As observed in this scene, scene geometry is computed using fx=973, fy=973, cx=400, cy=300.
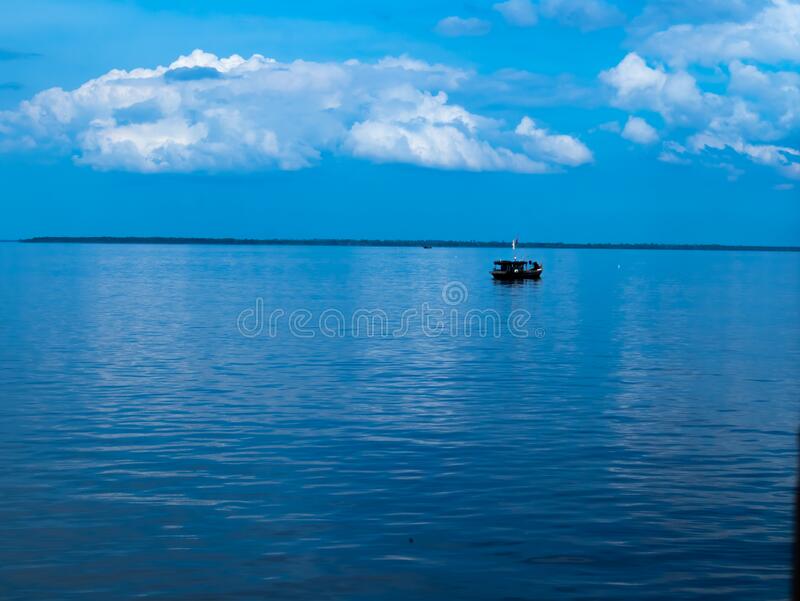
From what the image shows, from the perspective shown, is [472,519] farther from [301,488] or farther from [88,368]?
[88,368]

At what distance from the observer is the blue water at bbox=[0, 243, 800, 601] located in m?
15.8

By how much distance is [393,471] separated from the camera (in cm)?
2234

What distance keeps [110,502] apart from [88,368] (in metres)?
22.0

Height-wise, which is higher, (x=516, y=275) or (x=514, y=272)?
(x=514, y=272)

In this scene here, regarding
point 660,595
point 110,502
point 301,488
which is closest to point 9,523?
point 110,502

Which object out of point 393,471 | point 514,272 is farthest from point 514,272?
point 393,471

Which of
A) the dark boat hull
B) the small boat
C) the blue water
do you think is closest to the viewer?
the blue water

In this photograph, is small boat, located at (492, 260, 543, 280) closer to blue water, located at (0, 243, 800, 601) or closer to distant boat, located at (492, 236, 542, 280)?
distant boat, located at (492, 236, 542, 280)

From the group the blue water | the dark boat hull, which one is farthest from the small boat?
the blue water

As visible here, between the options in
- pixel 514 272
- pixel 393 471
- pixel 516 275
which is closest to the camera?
pixel 393 471

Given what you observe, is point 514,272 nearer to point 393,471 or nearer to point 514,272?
point 514,272

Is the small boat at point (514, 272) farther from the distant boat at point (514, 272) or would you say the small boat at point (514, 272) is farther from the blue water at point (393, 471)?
the blue water at point (393, 471)

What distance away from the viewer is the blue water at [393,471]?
15789 mm

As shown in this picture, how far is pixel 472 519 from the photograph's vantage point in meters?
18.5
